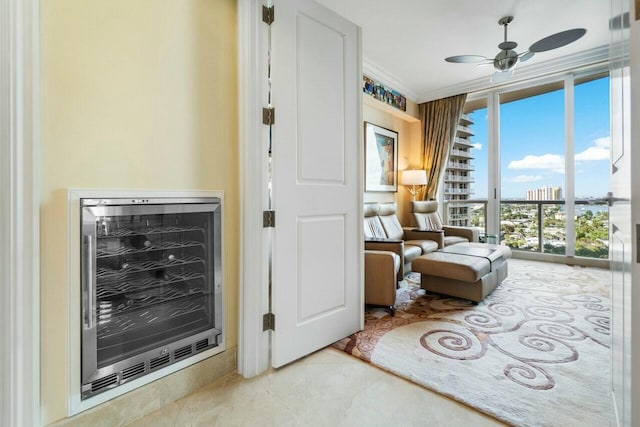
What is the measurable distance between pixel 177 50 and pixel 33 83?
64cm

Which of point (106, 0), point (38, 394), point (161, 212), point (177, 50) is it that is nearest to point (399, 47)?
point (177, 50)

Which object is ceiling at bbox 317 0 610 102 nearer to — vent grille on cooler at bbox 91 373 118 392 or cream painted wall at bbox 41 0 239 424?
cream painted wall at bbox 41 0 239 424

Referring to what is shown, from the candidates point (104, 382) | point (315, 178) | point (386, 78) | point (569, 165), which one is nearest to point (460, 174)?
point (569, 165)

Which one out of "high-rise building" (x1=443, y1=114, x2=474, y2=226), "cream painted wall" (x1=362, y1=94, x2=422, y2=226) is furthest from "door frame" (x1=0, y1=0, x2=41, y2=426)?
"high-rise building" (x1=443, y1=114, x2=474, y2=226)

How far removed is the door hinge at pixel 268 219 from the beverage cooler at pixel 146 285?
252 mm

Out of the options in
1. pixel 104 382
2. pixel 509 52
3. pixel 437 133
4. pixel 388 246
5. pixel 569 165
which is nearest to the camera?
pixel 104 382

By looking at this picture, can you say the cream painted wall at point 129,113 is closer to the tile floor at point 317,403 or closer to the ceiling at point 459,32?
the tile floor at point 317,403

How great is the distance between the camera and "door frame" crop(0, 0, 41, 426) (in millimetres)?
1092

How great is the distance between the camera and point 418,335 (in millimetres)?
2211

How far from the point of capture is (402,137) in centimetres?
554

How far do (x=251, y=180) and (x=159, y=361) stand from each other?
3.37ft

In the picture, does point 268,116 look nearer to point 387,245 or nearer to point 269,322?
point 269,322

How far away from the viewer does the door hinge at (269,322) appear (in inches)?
69.6

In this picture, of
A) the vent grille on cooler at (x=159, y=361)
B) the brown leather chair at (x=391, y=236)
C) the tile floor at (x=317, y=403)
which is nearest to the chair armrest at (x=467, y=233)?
the brown leather chair at (x=391, y=236)
